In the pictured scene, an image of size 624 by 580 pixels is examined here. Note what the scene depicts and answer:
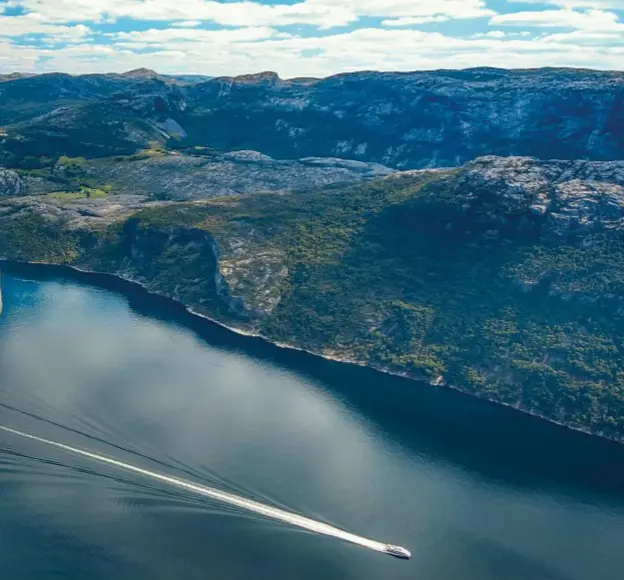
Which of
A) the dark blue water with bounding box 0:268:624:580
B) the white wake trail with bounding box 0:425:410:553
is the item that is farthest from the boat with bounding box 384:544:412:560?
the dark blue water with bounding box 0:268:624:580

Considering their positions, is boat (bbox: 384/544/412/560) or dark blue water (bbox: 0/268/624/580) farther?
boat (bbox: 384/544/412/560)

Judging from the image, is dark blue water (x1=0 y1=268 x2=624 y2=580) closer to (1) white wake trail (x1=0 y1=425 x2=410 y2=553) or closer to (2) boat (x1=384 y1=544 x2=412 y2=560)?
(2) boat (x1=384 y1=544 x2=412 y2=560)

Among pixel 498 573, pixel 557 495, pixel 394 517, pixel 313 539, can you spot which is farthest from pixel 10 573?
pixel 557 495

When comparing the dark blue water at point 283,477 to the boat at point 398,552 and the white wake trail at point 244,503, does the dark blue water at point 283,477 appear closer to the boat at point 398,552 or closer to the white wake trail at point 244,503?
the boat at point 398,552

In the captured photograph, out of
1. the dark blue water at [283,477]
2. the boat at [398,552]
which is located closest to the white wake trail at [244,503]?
the boat at [398,552]

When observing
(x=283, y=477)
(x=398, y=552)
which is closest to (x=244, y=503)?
(x=283, y=477)

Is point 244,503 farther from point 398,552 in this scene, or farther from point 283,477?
point 398,552

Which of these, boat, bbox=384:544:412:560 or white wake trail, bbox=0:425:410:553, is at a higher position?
white wake trail, bbox=0:425:410:553
